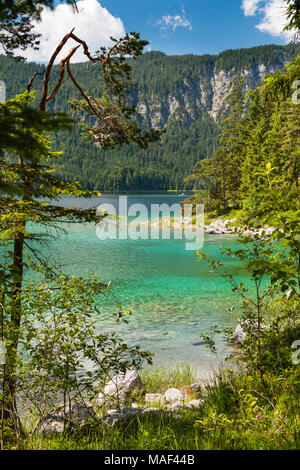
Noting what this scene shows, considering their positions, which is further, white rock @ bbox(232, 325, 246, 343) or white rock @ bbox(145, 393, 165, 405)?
white rock @ bbox(232, 325, 246, 343)

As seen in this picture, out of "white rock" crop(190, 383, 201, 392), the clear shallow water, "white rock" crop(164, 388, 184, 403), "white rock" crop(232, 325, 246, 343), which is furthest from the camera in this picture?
the clear shallow water

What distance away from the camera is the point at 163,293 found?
14.8m

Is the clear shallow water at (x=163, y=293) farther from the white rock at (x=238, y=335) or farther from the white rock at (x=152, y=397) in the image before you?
the white rock at (x=152, y=397)

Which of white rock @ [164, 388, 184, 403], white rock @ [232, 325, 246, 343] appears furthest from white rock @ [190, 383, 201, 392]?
white rock @ [232, 325, 246, 343]

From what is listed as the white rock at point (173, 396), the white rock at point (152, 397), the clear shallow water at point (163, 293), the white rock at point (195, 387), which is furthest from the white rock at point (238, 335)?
the white rock at point (152, 397)

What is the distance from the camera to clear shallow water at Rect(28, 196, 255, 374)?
909 centimetres

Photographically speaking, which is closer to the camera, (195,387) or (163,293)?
(195,387)

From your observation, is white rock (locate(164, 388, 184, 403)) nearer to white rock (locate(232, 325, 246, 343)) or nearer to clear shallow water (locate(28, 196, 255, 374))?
clear shallow water (locate(28, 196, 255, 374))

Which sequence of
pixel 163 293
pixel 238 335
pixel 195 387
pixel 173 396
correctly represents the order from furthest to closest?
pixel 163 293
pixel 238 335
pixel 195 387
pixel 173 396

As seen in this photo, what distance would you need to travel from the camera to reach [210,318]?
11.2 meters

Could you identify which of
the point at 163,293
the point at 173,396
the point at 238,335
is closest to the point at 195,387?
the point at 173,396

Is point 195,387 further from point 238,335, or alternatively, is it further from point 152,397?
point 238,335

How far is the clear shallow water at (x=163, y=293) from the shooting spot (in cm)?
909

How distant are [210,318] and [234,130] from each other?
39.8 metres
